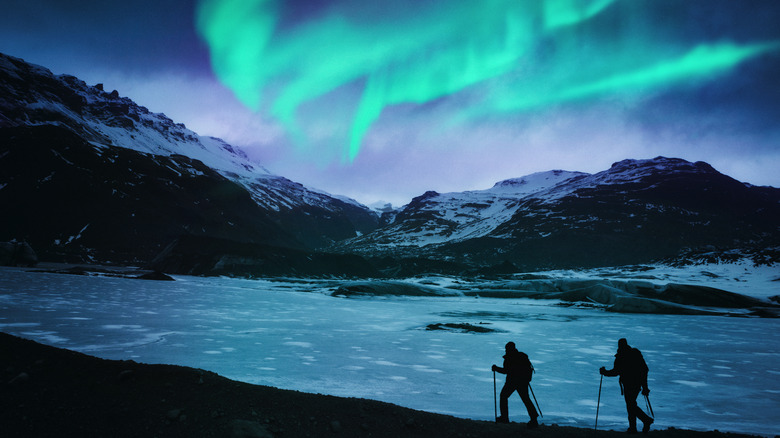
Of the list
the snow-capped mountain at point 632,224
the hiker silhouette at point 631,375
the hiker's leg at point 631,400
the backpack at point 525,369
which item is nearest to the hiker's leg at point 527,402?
→ the backpack at point 525,369

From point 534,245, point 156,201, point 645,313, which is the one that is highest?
point 156,201

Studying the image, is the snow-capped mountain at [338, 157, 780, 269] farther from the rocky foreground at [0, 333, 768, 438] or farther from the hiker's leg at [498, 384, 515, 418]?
the rocky foreground at [0, 333, 768, 438]

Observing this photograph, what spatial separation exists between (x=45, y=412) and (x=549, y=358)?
14.1 m

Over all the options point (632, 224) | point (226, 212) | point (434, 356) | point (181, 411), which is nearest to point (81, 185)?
point (226, 212)

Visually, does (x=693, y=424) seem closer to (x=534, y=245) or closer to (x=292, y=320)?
(x=292, y=320)

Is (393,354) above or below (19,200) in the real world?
below

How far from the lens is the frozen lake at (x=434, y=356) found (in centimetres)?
892

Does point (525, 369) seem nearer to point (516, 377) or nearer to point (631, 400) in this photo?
point (516, 377)

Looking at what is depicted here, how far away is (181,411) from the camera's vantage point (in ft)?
21.1

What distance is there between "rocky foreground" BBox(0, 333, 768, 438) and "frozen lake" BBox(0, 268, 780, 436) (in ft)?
5.10

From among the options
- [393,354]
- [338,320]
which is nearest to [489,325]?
[338,320]

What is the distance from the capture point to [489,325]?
23.8m

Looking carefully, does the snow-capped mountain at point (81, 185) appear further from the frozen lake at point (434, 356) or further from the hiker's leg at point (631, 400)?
the hiker's leg at point (631, 400)

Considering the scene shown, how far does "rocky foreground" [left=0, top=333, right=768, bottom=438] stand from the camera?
5965 mm
